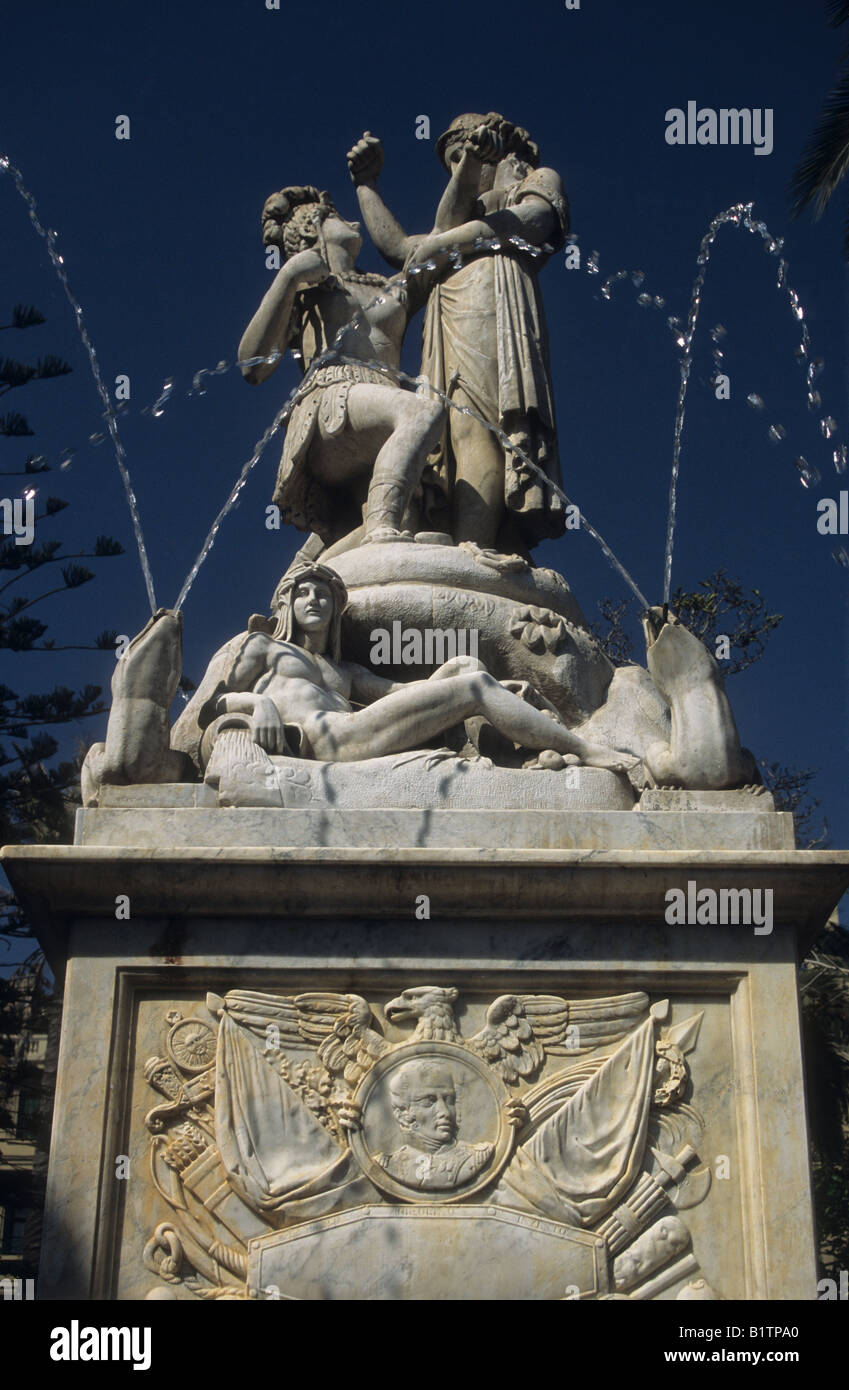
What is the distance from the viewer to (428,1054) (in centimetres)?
594

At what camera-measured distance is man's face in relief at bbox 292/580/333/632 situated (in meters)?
7.20

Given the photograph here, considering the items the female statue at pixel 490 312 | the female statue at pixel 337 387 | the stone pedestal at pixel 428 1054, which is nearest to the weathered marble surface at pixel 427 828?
the stone pedestal at pixel 428 1054

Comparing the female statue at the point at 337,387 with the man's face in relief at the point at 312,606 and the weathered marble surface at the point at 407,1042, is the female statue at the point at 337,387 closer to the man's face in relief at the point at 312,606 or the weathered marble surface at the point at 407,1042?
the man's face in relief at the point at 312,606

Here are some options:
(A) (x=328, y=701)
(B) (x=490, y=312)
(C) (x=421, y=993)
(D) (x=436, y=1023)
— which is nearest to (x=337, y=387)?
(B) (x=490, y=312)

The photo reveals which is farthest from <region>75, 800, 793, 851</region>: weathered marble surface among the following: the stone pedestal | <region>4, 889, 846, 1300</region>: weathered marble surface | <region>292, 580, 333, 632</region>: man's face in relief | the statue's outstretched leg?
<region>292, 580, 333, 632</region>: man's face in relief

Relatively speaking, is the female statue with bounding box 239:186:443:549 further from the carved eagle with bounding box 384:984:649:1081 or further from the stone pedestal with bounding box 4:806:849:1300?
the carved eagle with bounding box 384:984:649:1081

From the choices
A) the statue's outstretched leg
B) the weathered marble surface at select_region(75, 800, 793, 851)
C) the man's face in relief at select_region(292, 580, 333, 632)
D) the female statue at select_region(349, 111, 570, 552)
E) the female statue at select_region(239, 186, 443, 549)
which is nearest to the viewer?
the weathered marble surface at select_region(75, 800, 793, 851)

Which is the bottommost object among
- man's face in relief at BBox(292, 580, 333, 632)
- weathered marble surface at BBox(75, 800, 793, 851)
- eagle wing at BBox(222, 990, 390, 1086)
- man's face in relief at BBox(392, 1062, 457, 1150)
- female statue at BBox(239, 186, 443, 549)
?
man's face in relief at BBox(392, 1062, 457, 1150)

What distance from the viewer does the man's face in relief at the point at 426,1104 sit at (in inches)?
228

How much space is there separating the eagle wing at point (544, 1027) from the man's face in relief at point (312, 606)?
6.66 ft

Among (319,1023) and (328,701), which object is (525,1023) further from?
(328,701)

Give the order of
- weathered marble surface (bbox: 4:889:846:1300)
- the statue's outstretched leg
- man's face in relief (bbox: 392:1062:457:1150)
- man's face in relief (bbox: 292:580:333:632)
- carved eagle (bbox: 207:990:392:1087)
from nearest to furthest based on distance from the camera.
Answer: weathered marble surface (bbox: 4:889:846:1300) → man's face in relief (bbox: 392:1062:457:1150) → carved eagle (bbox: 207:990:392:1087) → the statue's outstretched leg → man's face in relief (bbox: 292:580:333:632)

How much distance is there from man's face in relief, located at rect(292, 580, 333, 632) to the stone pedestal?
4.02 ft

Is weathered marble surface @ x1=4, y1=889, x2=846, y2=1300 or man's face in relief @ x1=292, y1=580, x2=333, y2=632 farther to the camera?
man's face in relief @ x1=292, y1=580, x2=333, y2=632
